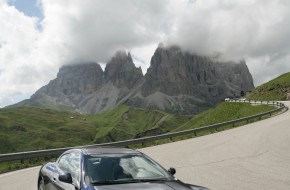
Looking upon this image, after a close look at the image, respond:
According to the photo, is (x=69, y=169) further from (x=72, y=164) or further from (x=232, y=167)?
(x=232, y=167)

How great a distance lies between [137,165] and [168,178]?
634 millimetres

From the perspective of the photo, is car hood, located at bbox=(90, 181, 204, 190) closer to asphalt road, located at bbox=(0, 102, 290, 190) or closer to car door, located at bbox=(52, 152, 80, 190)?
car door, located at bbox=(52, 152, 80, 190)

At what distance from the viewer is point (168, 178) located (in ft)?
20.6

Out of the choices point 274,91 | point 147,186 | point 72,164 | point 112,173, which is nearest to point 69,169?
point 72,164

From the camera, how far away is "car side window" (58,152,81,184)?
6461mm

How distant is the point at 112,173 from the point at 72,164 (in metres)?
1.12

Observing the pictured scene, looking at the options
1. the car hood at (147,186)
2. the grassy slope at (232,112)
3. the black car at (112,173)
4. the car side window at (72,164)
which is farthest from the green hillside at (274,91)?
the car hood at (147,186)

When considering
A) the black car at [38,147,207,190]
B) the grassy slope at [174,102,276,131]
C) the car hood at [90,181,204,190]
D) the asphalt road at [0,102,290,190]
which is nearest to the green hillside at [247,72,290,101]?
the grassy slope at [174,102,276,131]

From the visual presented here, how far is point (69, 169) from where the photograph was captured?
709 centimetres

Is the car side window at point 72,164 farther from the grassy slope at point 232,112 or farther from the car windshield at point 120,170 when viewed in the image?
the grassy slope at point 232,112

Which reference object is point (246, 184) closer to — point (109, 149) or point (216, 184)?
point (216, 184)

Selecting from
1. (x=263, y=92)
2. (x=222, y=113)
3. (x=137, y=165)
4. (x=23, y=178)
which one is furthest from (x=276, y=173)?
(x=263, y=92)

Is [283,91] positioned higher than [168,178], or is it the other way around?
[283,91]

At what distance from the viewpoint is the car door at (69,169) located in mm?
6309
